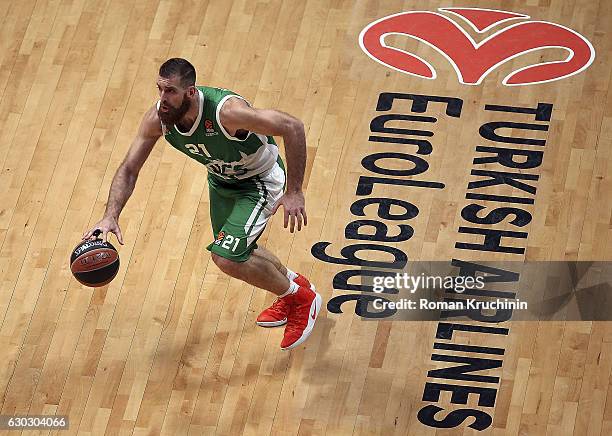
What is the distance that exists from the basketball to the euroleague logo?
299 centimetres

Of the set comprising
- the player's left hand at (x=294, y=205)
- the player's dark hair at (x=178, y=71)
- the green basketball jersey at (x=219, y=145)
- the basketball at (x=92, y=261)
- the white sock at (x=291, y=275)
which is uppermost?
the player's dark hair at (x=178, y=71)

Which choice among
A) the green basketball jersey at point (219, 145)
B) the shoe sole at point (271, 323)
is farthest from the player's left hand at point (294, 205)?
the shoe sole at point (271, 323)

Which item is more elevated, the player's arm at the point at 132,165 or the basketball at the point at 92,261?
the player's arm at the point at 132,165

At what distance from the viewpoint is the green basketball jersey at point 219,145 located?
22.7 ft

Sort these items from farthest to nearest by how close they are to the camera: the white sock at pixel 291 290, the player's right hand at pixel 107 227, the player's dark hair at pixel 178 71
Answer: the white sock at pixel 291 290
the player's right hand at pixel 107 227
the player's dark hair at pixel 178 71

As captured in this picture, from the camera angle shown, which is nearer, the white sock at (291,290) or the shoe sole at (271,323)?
the white sock at (291,290)

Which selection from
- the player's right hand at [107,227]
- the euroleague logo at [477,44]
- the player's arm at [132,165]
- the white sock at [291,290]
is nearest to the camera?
the player's right hand at [107,227]

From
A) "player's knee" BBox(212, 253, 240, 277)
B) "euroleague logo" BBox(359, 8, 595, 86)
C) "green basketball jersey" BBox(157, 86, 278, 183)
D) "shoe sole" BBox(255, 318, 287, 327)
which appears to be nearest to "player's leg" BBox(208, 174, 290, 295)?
"player's knee" BBox(212, 253, 240, 277)

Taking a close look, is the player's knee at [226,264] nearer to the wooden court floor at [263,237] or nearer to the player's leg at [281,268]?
the player's leg at [281,268]

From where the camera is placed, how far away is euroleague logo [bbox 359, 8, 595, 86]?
9070 millimetres

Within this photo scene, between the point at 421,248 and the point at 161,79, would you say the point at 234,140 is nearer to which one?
the point at 161,79

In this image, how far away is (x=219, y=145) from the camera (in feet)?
23.0

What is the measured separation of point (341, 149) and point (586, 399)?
7.78 ft

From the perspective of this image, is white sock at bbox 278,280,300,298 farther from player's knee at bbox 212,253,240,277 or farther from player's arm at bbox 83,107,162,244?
player's arm at bbox 83,107,162,244
